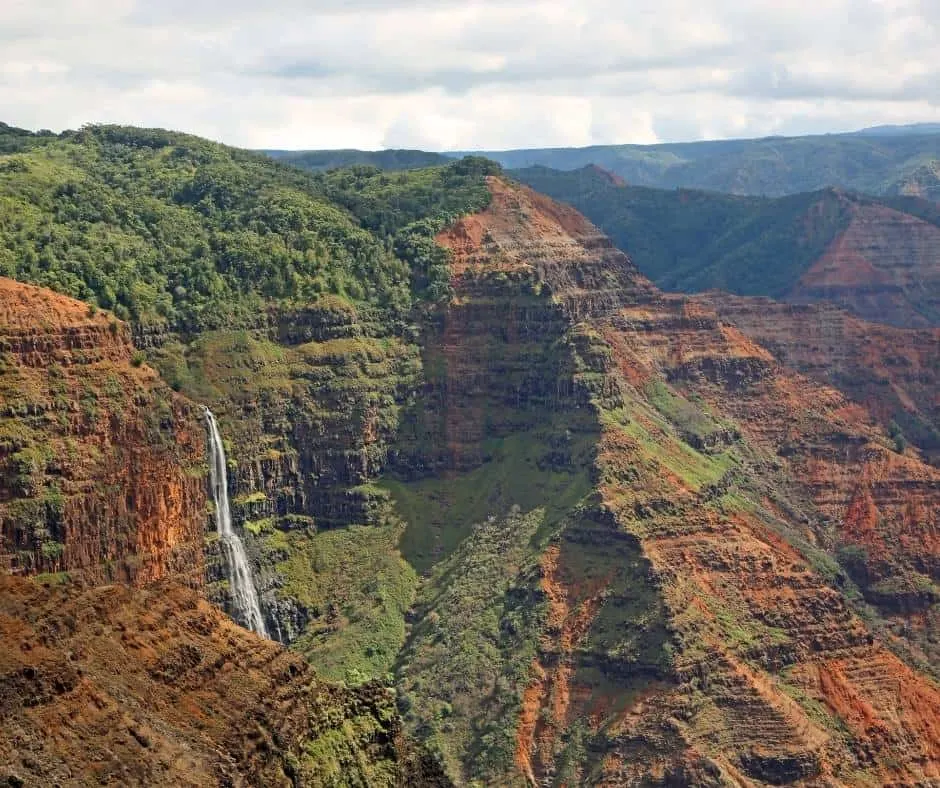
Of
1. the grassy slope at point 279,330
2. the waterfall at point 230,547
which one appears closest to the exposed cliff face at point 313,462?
the grassy slope at point 279,330

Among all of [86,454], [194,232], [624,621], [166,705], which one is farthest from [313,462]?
[166,705]

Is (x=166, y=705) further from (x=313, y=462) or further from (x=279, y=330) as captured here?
(x=279, y=330)

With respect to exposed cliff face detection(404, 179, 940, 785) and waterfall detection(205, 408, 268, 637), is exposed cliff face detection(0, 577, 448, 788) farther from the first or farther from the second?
waterfall detection(205, 408, 268, 637)

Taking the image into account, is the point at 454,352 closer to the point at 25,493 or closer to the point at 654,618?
the point at 654,618

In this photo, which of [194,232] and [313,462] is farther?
[194,232]

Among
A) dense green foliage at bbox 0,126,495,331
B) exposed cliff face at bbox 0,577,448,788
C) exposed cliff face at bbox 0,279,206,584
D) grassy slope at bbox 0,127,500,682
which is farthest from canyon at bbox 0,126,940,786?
exposed cliff face at bbox 0,577,448,788
